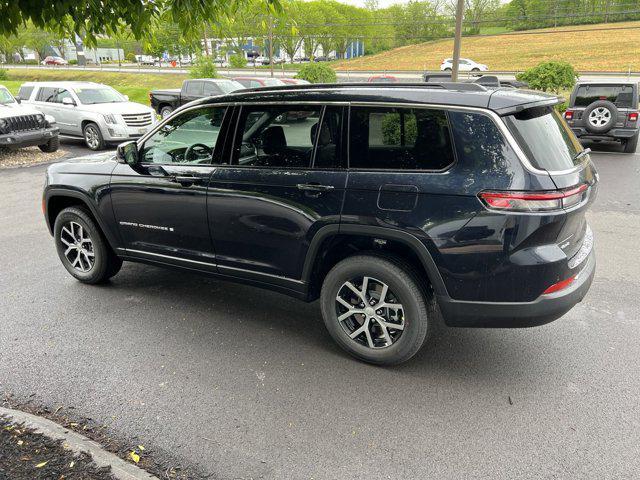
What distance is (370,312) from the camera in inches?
138

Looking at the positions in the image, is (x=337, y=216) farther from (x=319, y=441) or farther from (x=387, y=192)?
(x=319, y=441)

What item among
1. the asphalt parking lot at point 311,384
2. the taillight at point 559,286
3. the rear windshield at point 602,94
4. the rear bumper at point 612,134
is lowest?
the asphalt parking lot at point 311,384

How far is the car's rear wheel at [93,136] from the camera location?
13977mm

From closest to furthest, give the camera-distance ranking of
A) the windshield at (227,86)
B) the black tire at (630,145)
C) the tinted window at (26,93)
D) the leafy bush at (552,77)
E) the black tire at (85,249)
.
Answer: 1. the black tire at (85,249)
2. the black tire at (630,145)
3. the tinted window at (26,93)
4. the windshield at (227,86)
5. the leafy bush at (552,77)

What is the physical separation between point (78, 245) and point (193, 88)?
15.3m

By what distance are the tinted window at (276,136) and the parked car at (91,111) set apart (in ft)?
36.3

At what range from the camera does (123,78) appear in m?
48.7

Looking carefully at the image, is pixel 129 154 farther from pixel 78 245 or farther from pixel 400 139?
pixel 400 139

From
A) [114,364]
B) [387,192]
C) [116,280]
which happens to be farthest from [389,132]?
[116,280]

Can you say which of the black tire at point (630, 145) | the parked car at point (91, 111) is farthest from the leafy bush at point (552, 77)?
the parked car at point (91, 111)

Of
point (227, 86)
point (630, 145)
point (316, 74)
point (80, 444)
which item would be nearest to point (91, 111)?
point (227, 86)

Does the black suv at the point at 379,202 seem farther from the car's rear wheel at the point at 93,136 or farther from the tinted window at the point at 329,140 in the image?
the car's rear wheel at the point at 93,136

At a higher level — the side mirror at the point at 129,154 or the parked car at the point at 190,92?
the side mirror at the point at 129,154

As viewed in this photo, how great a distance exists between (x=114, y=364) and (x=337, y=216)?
1.98 m
